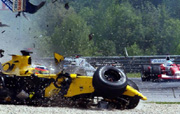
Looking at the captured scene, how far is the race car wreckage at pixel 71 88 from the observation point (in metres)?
10.5

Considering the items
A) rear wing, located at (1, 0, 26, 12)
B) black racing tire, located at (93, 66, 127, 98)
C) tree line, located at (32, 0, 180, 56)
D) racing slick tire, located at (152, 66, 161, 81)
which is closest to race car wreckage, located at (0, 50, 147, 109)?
black racing tire, located at (93, 66, 127, 98)

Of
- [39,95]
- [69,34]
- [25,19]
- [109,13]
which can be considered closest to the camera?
[39,95]

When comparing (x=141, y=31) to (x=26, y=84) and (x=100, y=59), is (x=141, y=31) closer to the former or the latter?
(x=100, y=59)

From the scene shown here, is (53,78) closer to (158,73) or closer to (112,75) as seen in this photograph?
(112,75)

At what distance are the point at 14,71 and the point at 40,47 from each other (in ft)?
47.4

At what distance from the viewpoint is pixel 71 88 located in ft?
35.9

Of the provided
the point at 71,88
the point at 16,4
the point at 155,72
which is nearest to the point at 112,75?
the point at 71,88

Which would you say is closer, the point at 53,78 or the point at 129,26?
the point at 53,78

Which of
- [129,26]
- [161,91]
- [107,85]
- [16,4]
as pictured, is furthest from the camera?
[129,26]

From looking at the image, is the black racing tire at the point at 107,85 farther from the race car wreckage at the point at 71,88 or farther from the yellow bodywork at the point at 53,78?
the yellow bodywork at the point at 53,78

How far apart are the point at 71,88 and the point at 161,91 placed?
7.45 meters

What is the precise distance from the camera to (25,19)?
24.3 meters

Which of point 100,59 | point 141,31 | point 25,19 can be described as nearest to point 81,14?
point 141,31

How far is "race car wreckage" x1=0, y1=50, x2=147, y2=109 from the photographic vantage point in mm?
10508
